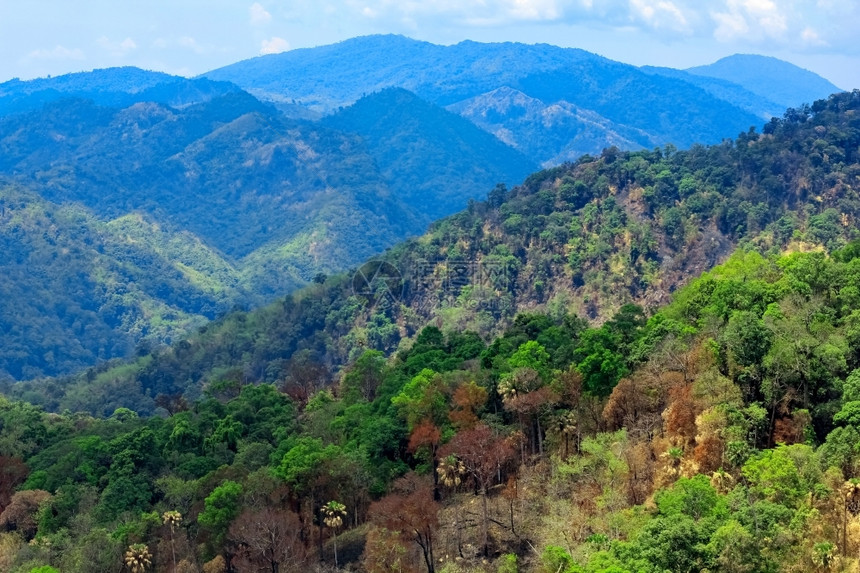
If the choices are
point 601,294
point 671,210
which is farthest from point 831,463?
point 671,210

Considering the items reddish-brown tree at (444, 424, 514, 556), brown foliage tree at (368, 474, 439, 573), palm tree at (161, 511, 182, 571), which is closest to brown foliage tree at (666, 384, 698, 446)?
reddish-brown tree at (444, 424, 514, 556)

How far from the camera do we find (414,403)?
47.8 meters

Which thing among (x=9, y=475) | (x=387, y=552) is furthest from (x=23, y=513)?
(x=387, y=552)

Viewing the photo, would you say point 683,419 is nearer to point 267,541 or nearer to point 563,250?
point 267,541

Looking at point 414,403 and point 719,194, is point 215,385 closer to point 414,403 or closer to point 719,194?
point 414,403

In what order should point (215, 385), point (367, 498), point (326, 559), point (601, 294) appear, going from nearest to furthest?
point (326, 559), point (367, 498), point (215, 385), point (601, 294)

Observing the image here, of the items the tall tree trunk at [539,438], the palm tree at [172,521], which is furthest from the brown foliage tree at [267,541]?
the tall tree trunk at [539,438]

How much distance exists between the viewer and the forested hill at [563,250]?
3632 inches

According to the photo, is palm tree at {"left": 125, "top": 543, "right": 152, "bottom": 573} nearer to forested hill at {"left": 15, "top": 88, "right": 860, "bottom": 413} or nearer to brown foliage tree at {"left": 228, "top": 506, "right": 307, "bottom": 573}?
brown foliage tree at {"left": 228, "top": 506, "right": 307, "bottom": 573}

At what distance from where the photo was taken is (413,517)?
3622 cm

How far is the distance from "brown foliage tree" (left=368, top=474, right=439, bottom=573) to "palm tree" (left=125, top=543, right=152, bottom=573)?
10.3 meters

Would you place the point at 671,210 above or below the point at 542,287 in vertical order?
above

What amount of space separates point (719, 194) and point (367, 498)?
6725cm

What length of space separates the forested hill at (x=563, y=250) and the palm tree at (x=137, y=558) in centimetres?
3751
